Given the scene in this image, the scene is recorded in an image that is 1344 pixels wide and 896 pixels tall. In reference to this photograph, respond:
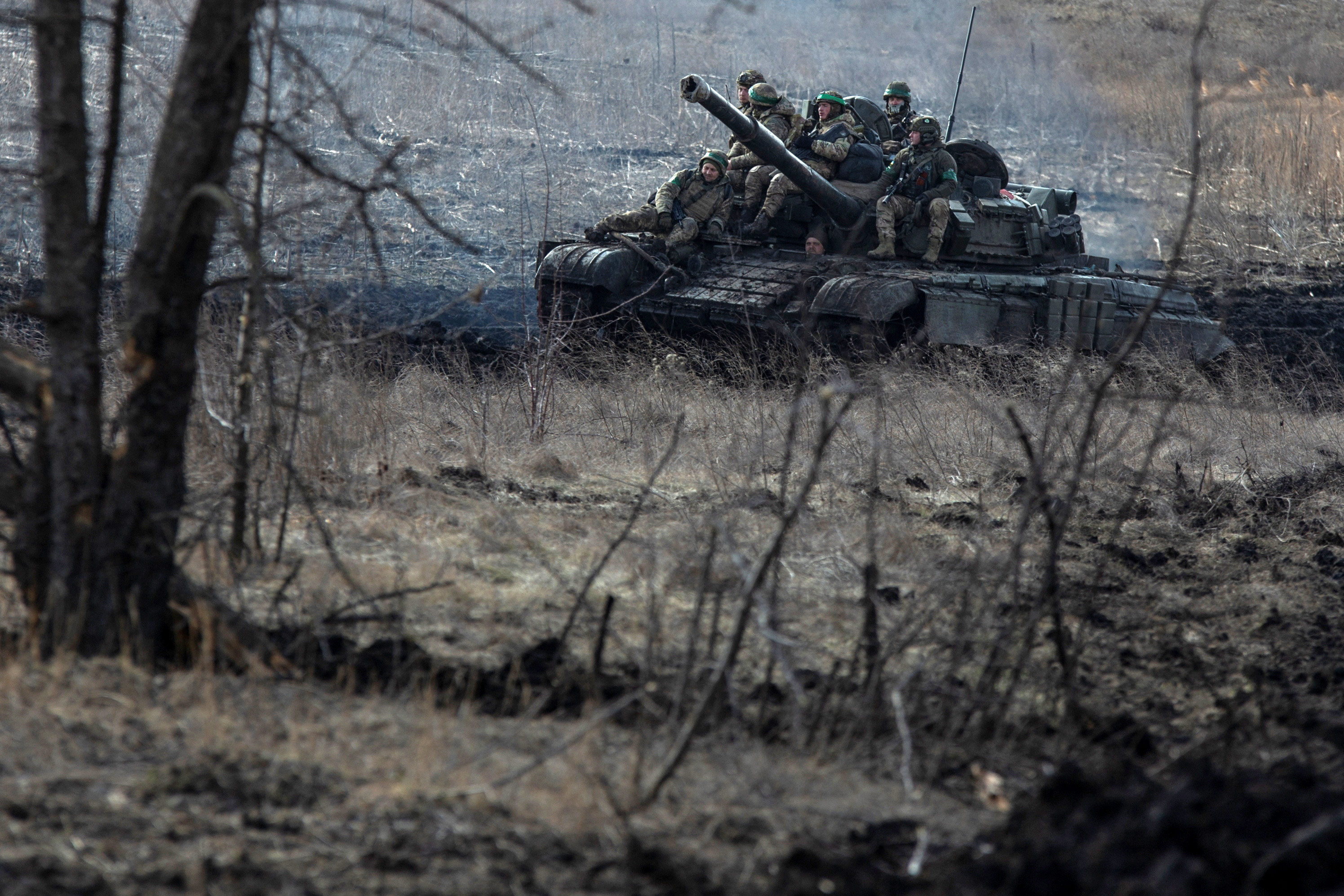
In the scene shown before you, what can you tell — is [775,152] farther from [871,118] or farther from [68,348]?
[68,348]

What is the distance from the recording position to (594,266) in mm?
13000

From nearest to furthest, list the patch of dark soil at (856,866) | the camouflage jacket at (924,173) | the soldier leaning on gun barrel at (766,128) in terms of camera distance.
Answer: the patch of dark soil at (856,866) → the camouflage jacket at (924,173) → the soldier leaning on gun barrel at (766,128)

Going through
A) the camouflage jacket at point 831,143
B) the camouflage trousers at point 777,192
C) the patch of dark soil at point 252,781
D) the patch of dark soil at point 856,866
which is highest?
the camouflage jacket at point 831,143

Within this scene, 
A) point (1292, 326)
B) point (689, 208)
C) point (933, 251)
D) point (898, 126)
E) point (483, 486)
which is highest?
point (898, 126)

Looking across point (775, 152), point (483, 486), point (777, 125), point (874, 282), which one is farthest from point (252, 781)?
point (777, 125)

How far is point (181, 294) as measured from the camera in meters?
3.67

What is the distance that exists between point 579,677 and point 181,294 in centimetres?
171

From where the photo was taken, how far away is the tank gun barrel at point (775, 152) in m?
10.4

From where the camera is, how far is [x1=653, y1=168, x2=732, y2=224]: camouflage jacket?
13.7 meters

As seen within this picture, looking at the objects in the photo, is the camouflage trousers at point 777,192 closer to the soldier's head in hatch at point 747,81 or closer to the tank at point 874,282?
the tank at point 874,282

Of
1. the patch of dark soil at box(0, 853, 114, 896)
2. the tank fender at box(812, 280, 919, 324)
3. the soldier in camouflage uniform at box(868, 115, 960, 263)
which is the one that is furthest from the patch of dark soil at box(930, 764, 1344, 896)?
the soldier in camouflage uniform at box(868, 115, 960, 263)

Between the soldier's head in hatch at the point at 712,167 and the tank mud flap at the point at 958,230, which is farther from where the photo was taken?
the soldier's head in hatch at the point at 712,167

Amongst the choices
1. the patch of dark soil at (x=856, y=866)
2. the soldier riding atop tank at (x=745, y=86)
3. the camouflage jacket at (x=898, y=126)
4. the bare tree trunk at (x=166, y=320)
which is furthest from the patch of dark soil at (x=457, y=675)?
the camouflage jacket at (x=898, y=126)

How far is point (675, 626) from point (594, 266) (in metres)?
8.56
